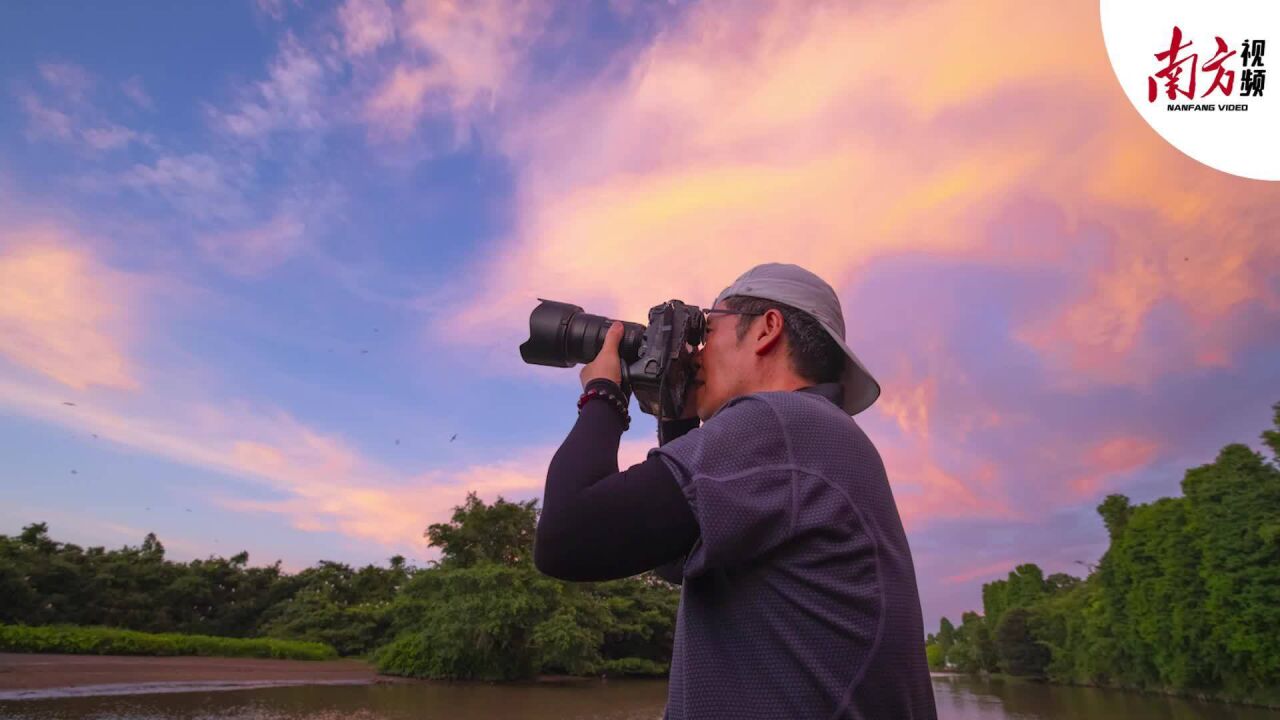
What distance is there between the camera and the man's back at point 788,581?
122cm

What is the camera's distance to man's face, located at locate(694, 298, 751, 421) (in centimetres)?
167

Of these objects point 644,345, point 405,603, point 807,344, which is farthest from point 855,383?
point 405,603

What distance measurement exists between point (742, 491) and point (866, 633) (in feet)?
1.07

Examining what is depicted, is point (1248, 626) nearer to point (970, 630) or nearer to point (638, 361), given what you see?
point (638, 361)

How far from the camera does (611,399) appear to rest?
1.52 metres

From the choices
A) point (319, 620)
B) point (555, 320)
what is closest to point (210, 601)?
point (319, 620)

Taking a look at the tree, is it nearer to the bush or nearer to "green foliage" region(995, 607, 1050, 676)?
the bush

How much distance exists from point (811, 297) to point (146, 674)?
74.3ft

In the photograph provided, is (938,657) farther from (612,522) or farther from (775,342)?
(612,522)

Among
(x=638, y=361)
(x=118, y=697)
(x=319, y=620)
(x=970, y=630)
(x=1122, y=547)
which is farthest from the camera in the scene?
(x=970, y=630)

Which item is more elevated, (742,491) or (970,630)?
(970,630)

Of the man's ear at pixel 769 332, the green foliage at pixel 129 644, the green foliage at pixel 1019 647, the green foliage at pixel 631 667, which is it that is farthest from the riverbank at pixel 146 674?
the green foliage at pixel 1019 647

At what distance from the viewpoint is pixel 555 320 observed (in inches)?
75.8

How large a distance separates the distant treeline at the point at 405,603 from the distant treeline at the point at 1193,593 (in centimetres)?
1990
